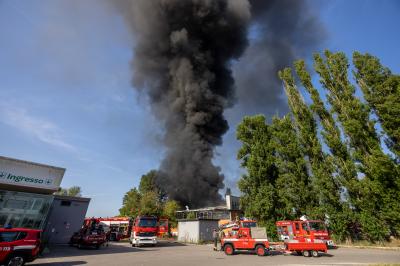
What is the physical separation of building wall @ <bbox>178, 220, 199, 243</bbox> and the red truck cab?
12.5 meters

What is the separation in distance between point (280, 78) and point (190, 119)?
16932 millimetres

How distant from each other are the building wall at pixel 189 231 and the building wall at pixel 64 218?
11267 millimetres

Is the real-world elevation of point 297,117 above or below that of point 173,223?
above

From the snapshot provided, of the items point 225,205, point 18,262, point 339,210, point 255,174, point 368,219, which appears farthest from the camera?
point 225,205

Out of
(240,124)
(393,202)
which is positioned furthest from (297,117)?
(393,202)

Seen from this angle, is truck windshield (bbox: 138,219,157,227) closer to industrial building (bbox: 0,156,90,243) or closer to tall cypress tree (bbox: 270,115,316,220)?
industrial building (bbox: 0,156,90,243)

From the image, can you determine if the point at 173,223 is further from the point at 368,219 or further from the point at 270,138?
the point at 368,219

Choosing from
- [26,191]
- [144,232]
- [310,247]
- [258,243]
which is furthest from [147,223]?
[310,247]

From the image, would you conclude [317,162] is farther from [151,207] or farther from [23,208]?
[151,207]

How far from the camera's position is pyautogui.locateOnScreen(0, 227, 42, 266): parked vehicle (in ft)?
30.8

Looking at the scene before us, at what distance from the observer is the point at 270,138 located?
28.3 metres

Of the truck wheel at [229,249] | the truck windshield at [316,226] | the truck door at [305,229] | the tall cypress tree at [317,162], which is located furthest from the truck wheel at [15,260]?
the tall cypress tree at [317,162]

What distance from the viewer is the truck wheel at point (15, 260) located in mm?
9414

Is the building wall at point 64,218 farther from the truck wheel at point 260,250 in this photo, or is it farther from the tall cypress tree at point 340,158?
the tall cypress tree at point 340,158
